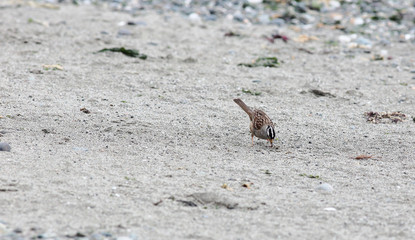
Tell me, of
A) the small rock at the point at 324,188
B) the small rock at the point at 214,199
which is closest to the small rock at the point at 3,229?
the small rock at the point at 214,199

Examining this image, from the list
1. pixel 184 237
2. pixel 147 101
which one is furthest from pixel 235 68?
pixel 184 237

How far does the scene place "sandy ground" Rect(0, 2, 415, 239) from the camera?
16.7 feet

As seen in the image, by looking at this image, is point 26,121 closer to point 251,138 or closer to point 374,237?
point 251,138

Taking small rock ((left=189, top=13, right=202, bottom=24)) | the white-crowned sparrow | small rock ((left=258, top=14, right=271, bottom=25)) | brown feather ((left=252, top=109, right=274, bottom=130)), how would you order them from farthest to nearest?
small rock ((left=258, top=14, right=271, bottom=25))
small rock ((left=189, top=13, right=202, bottom=24))
brown feather ((left=252, top=109, right=274, bottom=130))
the white-crowned sparrow

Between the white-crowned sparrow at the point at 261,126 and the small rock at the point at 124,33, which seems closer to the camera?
the white-crowned sparrow at the point at 261,126

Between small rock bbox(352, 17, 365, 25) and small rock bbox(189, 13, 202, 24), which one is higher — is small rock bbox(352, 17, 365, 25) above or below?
above

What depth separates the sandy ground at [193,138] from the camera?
5.10 m

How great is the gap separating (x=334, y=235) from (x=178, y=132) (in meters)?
3.16

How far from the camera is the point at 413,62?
38.0ft

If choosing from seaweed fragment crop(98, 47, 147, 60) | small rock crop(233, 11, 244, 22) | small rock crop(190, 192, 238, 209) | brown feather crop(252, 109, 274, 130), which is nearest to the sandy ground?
small rock crop(190, 192, 238, 209)

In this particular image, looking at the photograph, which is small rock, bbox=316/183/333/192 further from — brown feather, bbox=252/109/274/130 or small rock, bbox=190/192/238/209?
brown feather, bbox=252/109/274/130


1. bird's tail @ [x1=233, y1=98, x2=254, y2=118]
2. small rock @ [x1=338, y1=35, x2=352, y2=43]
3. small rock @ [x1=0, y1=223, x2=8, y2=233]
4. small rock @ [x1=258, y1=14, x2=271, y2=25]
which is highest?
small rock @ [x1=0, y1=223, x2=8, y2=233]

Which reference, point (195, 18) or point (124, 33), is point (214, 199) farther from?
point (195, 18)

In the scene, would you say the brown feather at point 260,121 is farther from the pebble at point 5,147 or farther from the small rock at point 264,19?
the small rock at point 264,19
